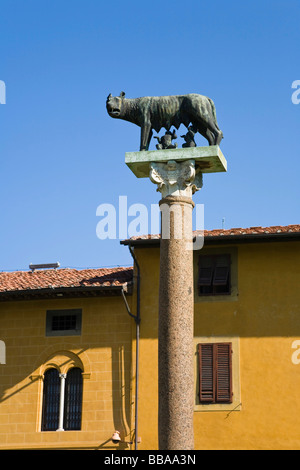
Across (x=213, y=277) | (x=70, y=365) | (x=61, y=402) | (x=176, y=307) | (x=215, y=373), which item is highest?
(x=213, y=277)

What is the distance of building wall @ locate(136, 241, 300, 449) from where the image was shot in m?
22.4

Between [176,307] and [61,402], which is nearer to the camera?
[176,307]

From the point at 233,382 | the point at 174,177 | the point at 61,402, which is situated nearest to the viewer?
the point at 174,177

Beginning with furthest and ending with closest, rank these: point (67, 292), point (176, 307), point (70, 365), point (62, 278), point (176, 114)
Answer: point (62, 278), point (67, 292), point (70, 365), point (176, 114), point (176, 307)

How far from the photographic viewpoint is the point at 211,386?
2305 cm

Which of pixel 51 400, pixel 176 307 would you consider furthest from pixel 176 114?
pixel 51 400

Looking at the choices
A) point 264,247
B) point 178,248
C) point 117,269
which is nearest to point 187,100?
point 178,248

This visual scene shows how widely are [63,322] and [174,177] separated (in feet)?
34.1

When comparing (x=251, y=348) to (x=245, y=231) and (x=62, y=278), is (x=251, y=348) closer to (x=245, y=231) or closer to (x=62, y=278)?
(x=245, y=231)

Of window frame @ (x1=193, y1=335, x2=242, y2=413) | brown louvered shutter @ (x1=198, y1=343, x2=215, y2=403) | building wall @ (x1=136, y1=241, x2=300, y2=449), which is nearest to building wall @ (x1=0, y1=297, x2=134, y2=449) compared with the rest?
building wall @ (x1=136, y1=241, x2=300, y2=449)

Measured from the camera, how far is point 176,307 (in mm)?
14055

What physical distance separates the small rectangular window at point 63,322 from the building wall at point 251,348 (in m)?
1.86

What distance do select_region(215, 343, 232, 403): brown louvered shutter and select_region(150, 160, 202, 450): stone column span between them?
880 centimetres

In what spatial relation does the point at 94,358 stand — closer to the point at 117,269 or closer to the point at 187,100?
the point at 117,269
